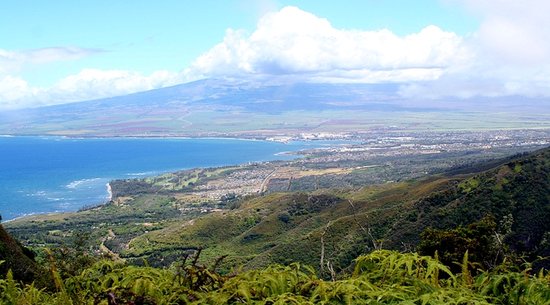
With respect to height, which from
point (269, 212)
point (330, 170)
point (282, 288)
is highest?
point (282, 288)

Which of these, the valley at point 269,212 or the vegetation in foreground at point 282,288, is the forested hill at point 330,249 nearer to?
the vegetation in foreground at point 282,288

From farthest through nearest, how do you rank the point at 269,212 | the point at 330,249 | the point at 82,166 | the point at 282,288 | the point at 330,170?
the point at 82,166
the point at 330,170
the point at 269,212
the point at 330,249
the point at 282,288

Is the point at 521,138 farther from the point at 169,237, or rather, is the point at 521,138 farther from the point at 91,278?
the point at 91,278

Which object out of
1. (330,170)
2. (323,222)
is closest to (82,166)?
(330,170)

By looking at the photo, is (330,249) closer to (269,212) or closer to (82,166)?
(269,212)

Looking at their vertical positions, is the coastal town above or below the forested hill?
below

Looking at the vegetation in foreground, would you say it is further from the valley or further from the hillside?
the hillside

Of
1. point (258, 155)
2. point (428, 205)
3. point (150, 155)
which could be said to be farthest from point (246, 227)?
point (150, 155)

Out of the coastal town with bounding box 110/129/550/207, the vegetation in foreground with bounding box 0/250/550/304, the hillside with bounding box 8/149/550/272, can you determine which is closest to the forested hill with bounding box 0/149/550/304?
the vegetation in foreground with bounding box 0/250/550/304
